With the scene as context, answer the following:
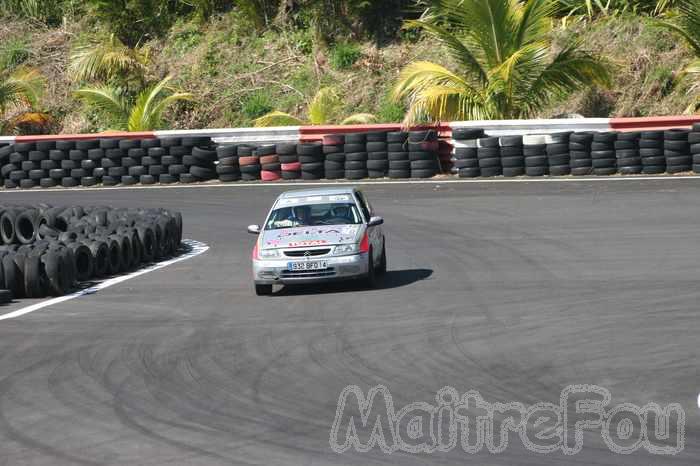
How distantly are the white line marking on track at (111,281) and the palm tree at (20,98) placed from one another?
18.8m

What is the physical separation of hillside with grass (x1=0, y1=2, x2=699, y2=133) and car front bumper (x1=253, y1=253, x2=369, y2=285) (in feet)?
57.1

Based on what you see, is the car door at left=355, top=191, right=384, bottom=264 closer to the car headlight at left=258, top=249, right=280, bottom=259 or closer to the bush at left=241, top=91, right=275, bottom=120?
the car headlight at left=258, top=249, right=280, bottom=259

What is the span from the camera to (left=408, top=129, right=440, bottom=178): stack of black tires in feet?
89.6

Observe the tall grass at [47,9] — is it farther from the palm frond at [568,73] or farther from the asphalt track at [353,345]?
the asphalt track at [353,345]

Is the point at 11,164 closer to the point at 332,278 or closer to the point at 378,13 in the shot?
the point at 378,13

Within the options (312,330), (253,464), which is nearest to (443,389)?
(253,464)

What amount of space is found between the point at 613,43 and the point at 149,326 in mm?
24763

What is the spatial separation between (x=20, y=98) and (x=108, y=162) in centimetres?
1258

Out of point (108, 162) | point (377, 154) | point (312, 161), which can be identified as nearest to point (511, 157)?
point (377, 154)

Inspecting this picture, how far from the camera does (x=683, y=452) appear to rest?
7242 millimetres

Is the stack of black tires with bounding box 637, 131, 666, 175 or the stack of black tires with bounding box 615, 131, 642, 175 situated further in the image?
the stack of black tires with bounding box 615, 131, 642, 175

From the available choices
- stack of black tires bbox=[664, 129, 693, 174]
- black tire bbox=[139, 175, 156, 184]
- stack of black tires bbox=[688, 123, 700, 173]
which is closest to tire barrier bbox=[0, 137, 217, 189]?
black tire bbox=[139, 175, 156, 184]

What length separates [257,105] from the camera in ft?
127

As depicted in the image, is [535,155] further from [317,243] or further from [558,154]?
[317,243]
